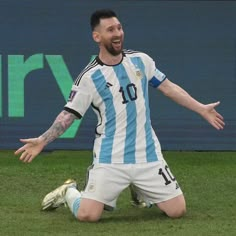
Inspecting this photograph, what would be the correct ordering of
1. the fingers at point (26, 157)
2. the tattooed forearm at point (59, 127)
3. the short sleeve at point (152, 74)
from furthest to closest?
the short sleeve at point (152, 74)
the tattooed forearm at point (59, 127)
the fingers at point (26, 157)

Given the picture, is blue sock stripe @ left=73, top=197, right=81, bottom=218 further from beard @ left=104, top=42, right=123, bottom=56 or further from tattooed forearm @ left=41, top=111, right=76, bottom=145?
beard @ left=104, top=42, right=123, bottom=56

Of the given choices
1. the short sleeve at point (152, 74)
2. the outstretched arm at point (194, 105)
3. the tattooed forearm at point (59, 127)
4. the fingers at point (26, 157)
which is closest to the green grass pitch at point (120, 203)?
the fingers at point (26, 157)

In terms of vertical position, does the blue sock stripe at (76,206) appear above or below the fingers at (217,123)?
below

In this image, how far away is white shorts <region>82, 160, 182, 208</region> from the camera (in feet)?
20.5

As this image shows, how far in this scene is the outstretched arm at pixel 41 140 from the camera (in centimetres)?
600

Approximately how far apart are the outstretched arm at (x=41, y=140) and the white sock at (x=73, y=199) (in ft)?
1.76

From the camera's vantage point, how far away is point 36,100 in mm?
10367

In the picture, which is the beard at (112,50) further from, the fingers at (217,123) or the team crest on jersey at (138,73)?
the fingers at (217,123)

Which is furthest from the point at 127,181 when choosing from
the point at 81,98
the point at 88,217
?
the point at 81,98

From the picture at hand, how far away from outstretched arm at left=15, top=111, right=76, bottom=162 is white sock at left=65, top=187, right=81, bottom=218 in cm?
54

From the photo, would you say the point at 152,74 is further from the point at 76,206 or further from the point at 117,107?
the point at 76,206

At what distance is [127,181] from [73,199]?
1.51 ft

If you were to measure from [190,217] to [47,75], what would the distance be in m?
4.39

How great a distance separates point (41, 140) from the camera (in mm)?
6082
